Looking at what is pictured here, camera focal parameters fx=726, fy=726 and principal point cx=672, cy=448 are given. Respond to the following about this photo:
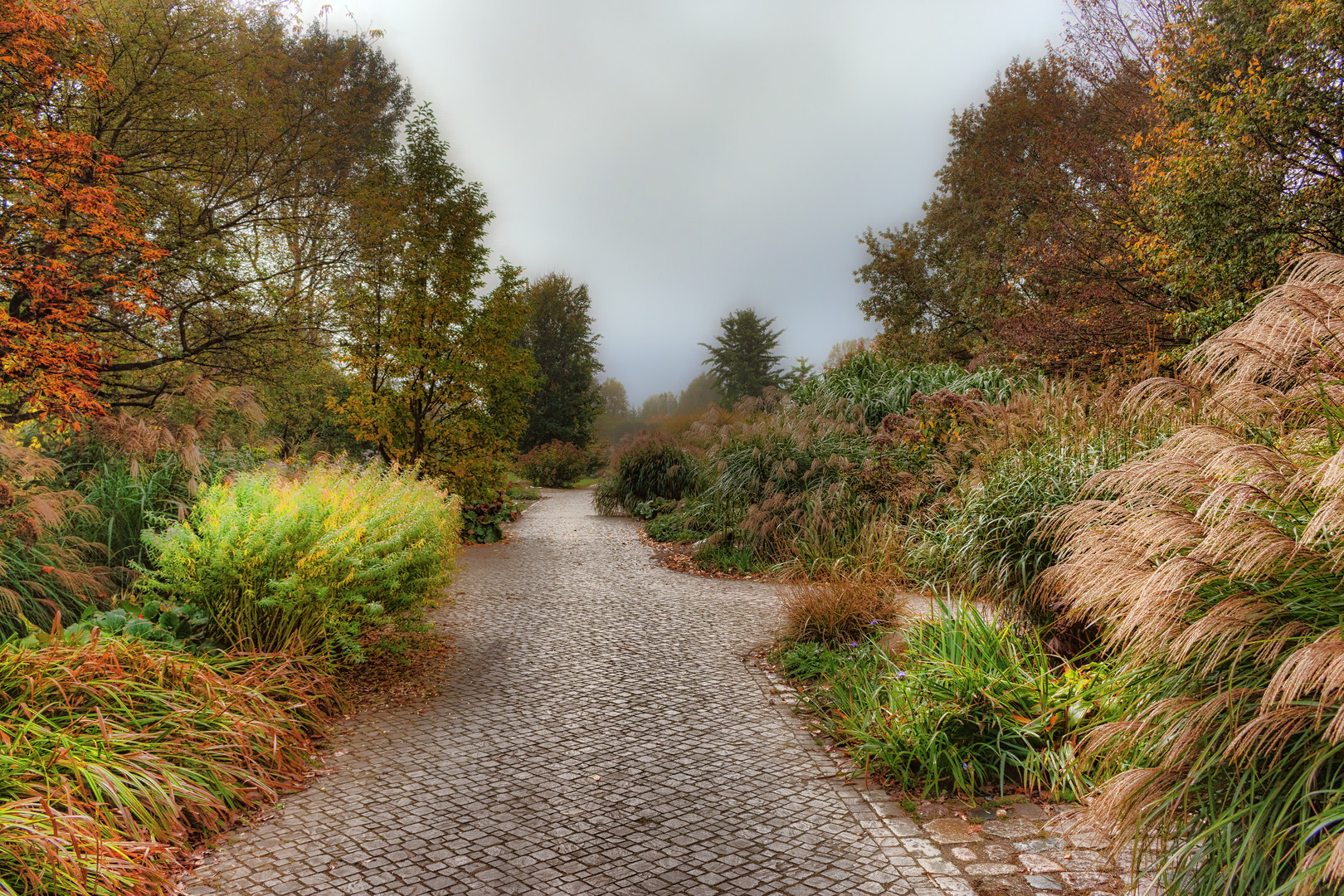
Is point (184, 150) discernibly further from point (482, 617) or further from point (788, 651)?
point (788, 651)

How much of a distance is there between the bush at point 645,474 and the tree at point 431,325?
341 cm

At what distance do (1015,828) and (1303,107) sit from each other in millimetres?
8723

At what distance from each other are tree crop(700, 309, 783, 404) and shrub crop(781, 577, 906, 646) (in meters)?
29.7

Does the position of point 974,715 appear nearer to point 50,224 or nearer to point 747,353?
point 50,224

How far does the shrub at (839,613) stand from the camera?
5.26 meters

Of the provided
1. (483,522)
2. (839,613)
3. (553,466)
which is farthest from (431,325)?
(553,466)

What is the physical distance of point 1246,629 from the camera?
2.07m

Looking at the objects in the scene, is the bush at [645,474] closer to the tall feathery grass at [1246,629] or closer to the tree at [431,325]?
the tree at [431,325]

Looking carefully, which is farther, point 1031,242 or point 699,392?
point 699,392

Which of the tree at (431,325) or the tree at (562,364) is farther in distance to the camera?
the tree at (562,364)

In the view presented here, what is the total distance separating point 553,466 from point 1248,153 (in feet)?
65.9

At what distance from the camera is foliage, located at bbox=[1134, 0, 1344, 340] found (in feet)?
24.8

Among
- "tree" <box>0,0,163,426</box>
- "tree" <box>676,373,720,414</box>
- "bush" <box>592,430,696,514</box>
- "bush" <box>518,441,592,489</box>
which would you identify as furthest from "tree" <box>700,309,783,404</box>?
"tree" <box>0,0,163,426</box>

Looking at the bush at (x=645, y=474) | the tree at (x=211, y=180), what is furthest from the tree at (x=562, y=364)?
the tree at (x=211, y=180)
